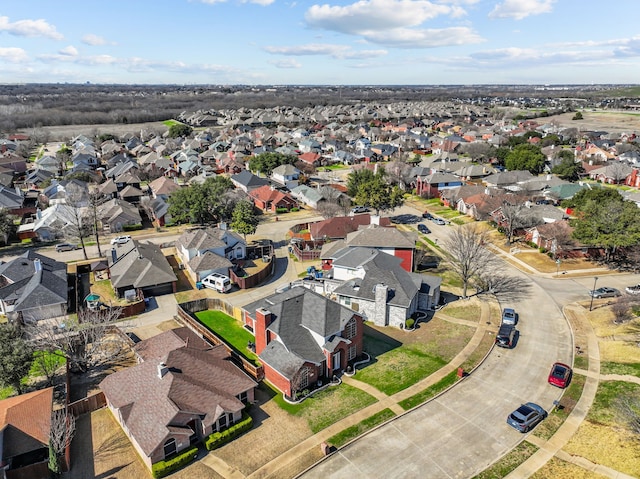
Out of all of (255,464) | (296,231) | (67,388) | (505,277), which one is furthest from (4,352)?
(505,277)

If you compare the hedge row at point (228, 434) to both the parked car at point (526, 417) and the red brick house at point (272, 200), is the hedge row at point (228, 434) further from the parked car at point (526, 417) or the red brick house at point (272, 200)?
the red brick house at point (272, 200)

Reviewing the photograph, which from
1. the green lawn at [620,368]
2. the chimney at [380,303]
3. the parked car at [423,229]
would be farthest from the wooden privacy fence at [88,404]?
the parked car at [423,229]

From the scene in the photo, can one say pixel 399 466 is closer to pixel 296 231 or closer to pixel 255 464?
pixel 255 464

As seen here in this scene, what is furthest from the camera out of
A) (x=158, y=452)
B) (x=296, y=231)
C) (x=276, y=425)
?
(x=296, y=231)

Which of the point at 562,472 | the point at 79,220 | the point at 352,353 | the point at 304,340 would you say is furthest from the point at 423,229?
the point at 79,220

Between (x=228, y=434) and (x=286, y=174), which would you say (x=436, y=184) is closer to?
(x=286, y=174)

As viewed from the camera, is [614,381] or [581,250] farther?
[581,250]
